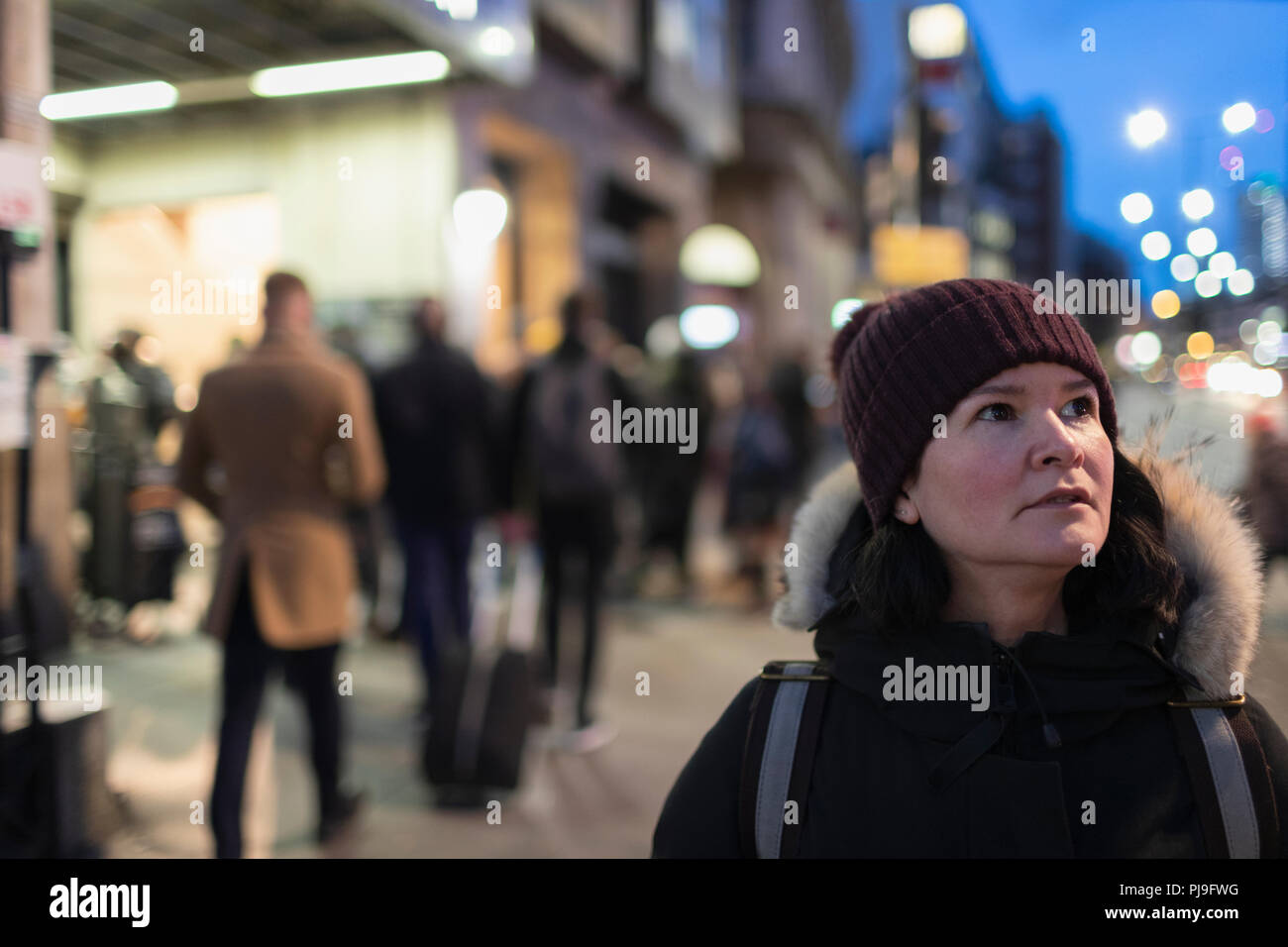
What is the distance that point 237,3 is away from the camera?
7859mm

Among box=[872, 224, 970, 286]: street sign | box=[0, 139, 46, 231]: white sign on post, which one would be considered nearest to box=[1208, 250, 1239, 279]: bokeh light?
box=[0, 139, 46, 231]: white sign on post

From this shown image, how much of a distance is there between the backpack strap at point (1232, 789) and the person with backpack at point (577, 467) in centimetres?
393

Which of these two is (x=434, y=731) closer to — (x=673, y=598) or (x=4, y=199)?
(x=4, y=199)

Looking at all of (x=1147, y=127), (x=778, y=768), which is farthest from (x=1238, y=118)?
(x=778, y=768)

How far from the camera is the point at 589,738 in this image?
5148mm

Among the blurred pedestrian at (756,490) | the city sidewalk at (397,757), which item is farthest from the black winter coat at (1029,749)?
the blurred pedestrian at (756,490)

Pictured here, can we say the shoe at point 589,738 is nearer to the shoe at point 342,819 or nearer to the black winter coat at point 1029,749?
the shoe at point 342,819

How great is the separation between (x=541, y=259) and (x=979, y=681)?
1264 cm

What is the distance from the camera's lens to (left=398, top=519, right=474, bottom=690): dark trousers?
209 inches

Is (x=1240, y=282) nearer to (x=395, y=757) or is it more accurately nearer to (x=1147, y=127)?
(x=1147, y=127)

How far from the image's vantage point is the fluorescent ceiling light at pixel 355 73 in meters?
8.93

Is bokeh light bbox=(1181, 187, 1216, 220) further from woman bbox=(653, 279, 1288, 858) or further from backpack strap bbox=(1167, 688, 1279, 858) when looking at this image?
backpack strap bbox=(1167, 688, 1279, 858)

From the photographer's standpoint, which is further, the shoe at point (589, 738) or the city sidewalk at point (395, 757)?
the shoe at point (589, 738)
